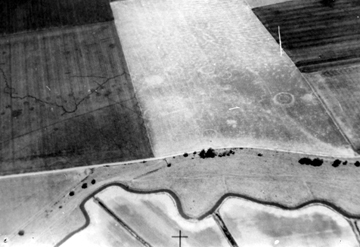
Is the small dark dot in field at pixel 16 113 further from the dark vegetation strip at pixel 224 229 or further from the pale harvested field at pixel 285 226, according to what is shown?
the pale harvested field at pixel 285 226

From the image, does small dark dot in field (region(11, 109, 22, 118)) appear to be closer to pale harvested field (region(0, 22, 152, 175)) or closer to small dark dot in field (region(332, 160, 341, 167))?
pale harvested field (region(0, 22, 152, 175))

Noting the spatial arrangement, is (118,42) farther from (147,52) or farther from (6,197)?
(6,197)

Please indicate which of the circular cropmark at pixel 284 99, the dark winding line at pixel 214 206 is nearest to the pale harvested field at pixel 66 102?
the dark winding line at pixel 214 206

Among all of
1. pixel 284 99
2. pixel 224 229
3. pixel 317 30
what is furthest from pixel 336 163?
pixel 317 30

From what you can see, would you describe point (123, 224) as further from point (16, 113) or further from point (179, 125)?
point (16, 113)

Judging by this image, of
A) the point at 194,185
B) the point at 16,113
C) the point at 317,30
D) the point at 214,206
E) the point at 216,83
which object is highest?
the point at 317,30

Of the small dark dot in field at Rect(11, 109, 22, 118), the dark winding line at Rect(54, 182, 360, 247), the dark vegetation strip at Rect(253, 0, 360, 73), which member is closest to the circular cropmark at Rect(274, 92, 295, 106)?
the dark vegetation strip at Rect(253, 0, 360, 73)

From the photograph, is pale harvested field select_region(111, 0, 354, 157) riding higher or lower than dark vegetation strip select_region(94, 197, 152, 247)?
higher
